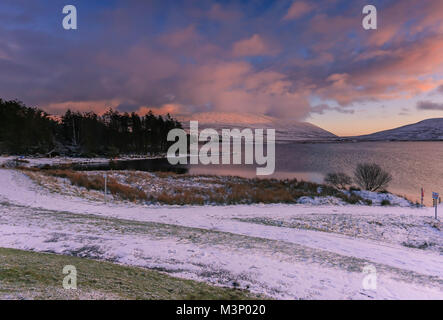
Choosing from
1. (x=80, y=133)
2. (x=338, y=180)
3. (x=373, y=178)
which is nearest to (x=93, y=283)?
(x=338, y=180)

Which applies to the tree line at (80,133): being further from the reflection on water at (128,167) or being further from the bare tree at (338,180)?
the bare tree at (338,180)

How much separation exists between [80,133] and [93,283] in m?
95.4

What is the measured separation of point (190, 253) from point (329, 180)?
26.6 meters

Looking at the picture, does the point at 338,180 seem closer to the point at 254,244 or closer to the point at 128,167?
the point at 254,244

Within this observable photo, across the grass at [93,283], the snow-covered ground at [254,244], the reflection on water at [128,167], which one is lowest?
the snow-covered ground at [254,244]

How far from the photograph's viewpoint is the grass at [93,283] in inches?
152

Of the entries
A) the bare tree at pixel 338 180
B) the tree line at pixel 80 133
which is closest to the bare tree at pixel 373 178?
the bare tree at pixel 338 180

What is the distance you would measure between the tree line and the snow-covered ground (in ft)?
201

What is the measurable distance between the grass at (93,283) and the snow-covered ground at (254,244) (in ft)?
1.91

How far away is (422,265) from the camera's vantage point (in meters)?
7.71

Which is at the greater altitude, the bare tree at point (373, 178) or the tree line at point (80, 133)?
the tree line at point (80, 133)

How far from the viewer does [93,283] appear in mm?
4406
